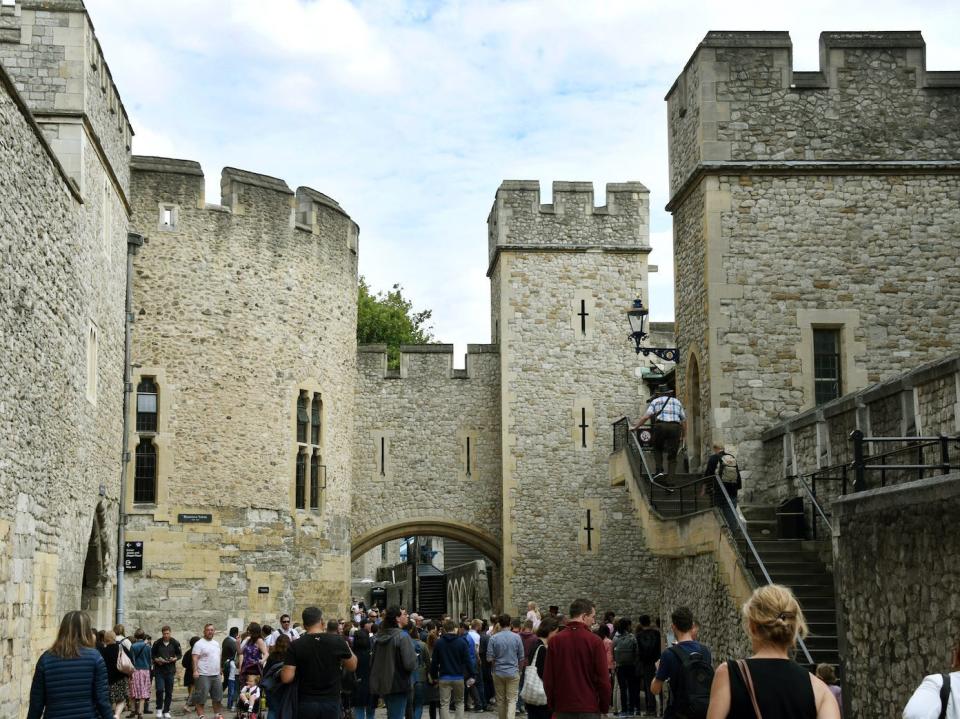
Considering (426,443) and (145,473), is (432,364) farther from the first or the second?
(145,473)

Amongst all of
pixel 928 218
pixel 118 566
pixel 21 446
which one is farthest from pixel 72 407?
pixel 928 218

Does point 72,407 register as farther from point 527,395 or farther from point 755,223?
point 527,395

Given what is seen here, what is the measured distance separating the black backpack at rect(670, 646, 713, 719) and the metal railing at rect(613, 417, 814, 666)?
4.77 m

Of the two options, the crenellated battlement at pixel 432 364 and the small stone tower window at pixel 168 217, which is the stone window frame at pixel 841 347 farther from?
the crenellated battlement at pixel 432 364

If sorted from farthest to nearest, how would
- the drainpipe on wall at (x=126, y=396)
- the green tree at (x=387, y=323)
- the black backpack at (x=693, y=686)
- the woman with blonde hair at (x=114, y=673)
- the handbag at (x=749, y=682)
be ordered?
the green tree at (x=387, y=323), the drainpipe on wall at (x=126, y=396), the woman with blonde hair at (x=114, y=673), the black backpack at (x=693, y=686), the handbag at (x=749, y=682)

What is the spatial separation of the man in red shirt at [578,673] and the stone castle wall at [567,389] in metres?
18.2

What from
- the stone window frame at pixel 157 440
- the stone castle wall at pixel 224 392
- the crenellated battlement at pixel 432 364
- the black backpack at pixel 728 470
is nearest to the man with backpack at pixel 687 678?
the black backpack at pixel 728 470

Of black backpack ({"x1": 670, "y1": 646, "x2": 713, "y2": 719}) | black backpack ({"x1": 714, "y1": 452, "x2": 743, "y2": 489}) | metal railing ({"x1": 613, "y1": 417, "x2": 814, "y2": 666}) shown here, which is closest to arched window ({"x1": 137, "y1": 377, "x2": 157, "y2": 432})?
metal railing ({"x1": 613, "y1": 417, "x2": 814, "y2": 666})

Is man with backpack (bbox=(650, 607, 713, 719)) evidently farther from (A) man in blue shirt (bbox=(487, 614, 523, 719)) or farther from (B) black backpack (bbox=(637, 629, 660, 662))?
(B) black backpack (bbox=(637, 629, 660, 662))

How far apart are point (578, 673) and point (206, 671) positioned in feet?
28.9

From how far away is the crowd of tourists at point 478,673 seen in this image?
4789 millimetres

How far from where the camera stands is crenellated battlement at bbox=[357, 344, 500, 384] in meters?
28.2

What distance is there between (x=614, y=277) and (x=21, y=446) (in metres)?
16.3

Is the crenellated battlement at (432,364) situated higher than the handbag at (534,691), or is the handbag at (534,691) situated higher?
the crenellated battlement at (432,364)
